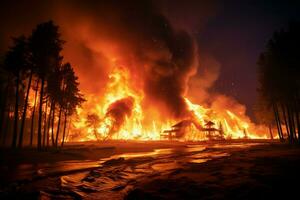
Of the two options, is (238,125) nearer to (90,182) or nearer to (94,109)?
(94,109)

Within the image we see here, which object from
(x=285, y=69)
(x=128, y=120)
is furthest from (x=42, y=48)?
(x=128, y=120)

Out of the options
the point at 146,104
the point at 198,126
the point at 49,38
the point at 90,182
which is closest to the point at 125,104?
the point at 146,104

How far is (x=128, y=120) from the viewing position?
76688mm

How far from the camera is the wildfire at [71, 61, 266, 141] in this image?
2662 inches

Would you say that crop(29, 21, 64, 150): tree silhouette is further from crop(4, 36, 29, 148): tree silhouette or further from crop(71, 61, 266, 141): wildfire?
crop(71, 61, 266, 141): wildfire

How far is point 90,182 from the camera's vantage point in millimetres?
8422

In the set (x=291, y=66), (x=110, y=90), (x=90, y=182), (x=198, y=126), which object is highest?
(x=110, y=90)

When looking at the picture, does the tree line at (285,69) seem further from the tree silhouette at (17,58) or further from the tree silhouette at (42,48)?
the tree silhouette at (17,58)

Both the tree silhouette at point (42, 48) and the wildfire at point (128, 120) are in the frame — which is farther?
the wildfire at point (128, 120)

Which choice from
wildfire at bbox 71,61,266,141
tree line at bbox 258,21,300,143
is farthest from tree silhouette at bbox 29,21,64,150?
wildfire at bbox 71,61,266,141

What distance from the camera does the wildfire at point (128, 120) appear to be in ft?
222

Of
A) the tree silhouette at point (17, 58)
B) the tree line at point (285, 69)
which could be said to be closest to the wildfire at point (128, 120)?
the tree line at point (285, 69)

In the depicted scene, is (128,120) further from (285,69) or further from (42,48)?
(285,69)

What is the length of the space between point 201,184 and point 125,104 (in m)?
65.9
